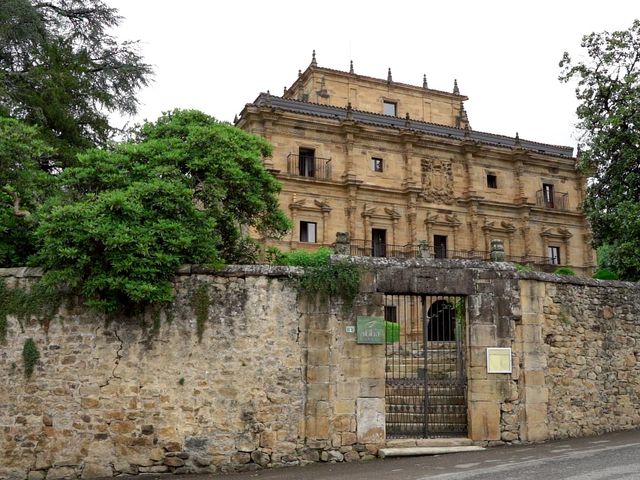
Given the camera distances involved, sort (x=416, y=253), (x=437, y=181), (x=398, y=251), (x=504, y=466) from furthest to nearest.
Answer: (x=437, y=181)
(x=398, y=251)
(x=416, y=253)
(x=504, y=466)

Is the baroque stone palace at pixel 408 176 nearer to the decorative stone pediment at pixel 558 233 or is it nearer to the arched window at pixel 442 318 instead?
the decorative stone pediment at pixel 558 233

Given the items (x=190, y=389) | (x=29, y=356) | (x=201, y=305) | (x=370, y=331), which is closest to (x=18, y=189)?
(x=29, y=356)

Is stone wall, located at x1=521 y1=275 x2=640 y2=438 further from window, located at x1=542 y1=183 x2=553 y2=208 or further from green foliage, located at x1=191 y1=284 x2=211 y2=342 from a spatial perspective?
window, located at x1=542 y1=183 x2=553 y2=208

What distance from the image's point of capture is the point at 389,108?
3631 cm

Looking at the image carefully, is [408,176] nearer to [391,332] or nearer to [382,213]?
[382,213]

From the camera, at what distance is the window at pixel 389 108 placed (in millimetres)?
36031

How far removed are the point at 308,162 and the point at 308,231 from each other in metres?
3.43

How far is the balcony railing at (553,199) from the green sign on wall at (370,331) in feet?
89.9

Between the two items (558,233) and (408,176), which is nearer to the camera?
(408,176)

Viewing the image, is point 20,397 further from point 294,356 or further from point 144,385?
point 294,356

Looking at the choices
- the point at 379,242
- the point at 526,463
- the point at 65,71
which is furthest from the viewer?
the point at 379,242

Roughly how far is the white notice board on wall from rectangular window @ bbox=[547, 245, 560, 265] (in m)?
26.0

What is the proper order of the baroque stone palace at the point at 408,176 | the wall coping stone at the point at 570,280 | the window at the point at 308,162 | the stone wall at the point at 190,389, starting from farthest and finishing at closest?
the window at the point at 308,162, the baroque stone palace at the point at 408,176, the wall coping stone at the point at 570,280, the stone wall at the point at 190,389

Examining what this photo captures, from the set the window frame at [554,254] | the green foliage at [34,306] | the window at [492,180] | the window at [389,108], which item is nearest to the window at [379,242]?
the window at [492,180]
